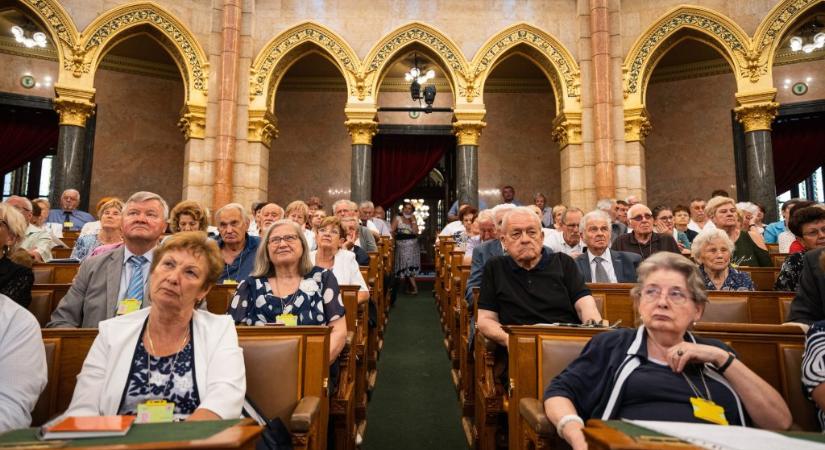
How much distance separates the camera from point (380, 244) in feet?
20.1

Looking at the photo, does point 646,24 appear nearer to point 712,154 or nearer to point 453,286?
point 712,154

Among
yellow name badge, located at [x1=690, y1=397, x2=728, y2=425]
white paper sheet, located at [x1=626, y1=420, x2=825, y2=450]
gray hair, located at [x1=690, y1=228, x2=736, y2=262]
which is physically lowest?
yellow name badge, located at [x1=690, y1=397, x2=728, y2=425]

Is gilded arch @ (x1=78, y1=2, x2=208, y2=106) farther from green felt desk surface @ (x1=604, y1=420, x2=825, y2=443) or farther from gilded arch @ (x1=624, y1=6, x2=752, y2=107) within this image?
green felt desk surface @ (x1=604, y1=420, x2=825, y2=443)

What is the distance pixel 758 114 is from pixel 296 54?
24.0 feet

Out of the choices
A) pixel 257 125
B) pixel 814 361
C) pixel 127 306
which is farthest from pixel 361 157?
pixel 814 361

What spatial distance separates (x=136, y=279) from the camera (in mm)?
2361

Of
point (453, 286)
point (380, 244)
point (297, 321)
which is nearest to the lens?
point (297, 321)

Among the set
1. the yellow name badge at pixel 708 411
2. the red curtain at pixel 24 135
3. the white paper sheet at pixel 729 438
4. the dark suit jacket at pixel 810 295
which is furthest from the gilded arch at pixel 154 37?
the white paper sheet at pixel 729 438

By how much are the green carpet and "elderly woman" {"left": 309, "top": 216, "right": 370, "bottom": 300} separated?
76 cm

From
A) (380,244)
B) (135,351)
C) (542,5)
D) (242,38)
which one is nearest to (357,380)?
(135,351)

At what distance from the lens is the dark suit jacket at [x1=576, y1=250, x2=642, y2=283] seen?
333 centimetres

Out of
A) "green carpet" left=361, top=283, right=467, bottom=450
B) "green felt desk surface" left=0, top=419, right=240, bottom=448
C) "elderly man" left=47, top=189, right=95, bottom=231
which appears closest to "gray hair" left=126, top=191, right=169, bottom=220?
"green felt desk surface" left=0, top=419, right=240, bottom=448

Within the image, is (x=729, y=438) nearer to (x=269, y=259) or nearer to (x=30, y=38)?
(x=269, y=259)

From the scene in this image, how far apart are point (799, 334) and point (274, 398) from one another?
186 cm
